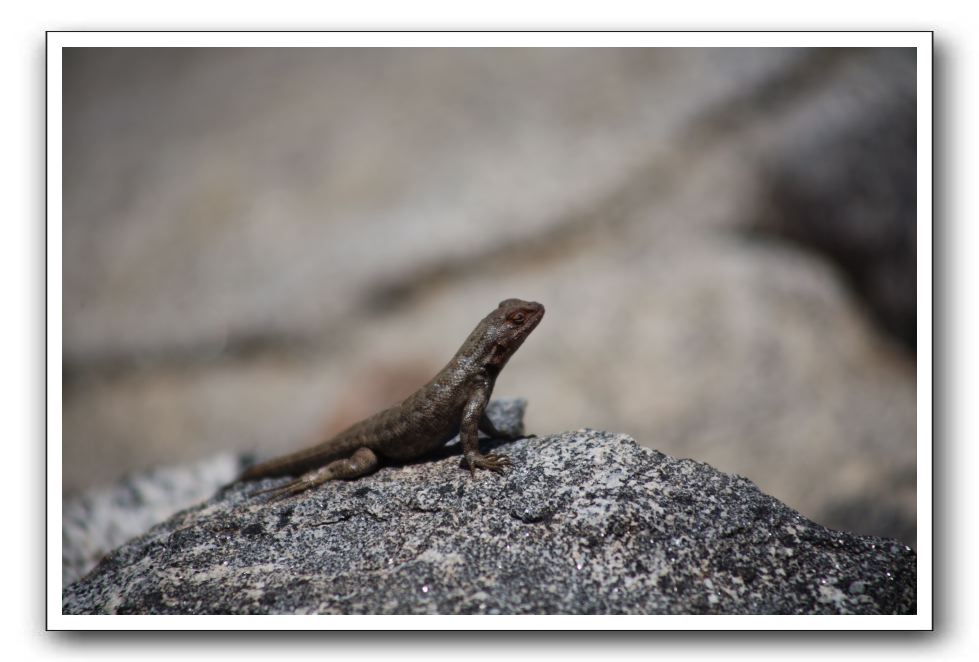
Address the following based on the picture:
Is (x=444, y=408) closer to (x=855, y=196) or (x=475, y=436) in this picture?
(x=475, y=436)

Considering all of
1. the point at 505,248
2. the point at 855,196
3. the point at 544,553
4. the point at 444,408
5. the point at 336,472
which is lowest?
the point at 544,553

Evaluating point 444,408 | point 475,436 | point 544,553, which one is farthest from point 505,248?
point 544,553

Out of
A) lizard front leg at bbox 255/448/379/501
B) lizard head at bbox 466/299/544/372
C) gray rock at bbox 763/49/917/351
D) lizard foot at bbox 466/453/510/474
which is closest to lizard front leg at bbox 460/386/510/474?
lizard foot at bbox 466/453/510/474

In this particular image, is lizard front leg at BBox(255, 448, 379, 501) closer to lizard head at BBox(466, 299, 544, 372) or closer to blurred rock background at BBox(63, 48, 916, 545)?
lizard head at BBox(466, 299, 544, 372)

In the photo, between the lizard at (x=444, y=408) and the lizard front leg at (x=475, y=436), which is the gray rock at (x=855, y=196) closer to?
the lizard at (x=444, y=408)

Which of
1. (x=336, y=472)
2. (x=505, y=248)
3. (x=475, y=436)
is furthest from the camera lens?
(x=505, y=248)
